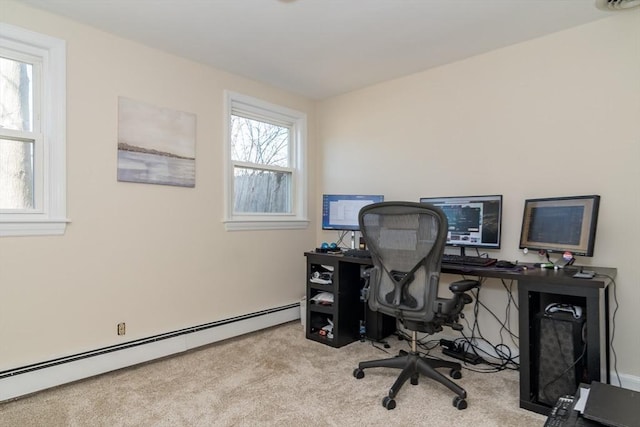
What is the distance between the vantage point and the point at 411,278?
7.09 feet

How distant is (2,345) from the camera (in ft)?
6.99

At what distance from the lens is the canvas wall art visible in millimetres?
2625

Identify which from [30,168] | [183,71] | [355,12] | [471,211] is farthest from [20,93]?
[471,211]

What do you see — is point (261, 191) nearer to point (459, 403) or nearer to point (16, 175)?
point (16, 175)

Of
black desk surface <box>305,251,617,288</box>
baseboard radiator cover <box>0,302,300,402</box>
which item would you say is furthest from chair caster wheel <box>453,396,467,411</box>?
baseboard radiator cover <box>0,302,300,402</box>

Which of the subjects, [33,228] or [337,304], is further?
[337,304]

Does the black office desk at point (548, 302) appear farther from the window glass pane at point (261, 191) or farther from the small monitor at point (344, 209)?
the window glass pane at point (261, 191)

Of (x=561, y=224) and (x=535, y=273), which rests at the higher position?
(x=561, y=224)

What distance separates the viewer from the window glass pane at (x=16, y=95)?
223 centimetres

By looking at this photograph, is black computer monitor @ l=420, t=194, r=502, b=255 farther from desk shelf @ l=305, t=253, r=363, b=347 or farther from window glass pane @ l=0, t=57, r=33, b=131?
window glass pane @ l=0, t=57, r=33, b=131

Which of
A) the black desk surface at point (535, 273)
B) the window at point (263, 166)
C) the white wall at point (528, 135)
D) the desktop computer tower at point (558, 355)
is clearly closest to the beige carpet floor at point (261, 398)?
the desktop computer tower at point (558, 355)

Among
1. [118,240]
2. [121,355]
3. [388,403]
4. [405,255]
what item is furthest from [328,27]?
[121,355]

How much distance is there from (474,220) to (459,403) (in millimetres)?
1242

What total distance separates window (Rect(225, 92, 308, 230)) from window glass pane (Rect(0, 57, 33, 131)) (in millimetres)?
1398
